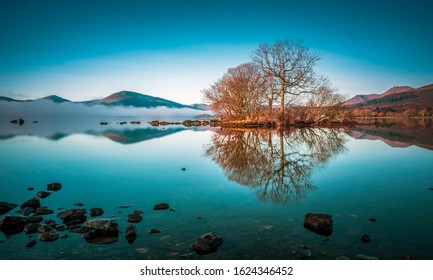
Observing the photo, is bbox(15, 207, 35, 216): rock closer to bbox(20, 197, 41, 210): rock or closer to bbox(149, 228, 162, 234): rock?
bbox(20, 197, 41, 210): rock

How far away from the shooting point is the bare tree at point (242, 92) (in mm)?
44963

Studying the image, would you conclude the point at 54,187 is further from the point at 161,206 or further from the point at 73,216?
the point at 161,206

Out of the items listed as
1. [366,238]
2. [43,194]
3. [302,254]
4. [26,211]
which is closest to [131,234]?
[302,254]

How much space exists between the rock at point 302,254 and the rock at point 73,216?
17.4 ft

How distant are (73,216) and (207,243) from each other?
13.2ft

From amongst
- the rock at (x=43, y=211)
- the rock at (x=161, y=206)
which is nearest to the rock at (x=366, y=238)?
the rock at (x=161, y=206)

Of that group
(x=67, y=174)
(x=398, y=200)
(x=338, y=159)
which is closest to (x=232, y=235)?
(x=398, y=200)

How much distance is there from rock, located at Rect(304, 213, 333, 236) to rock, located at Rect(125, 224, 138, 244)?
395 centimetres

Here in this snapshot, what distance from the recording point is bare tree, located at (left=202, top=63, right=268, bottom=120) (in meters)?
45.0

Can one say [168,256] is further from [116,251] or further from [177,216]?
[177,216]

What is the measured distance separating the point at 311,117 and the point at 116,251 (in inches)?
1874

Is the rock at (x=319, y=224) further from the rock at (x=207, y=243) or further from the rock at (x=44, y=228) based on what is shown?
the rock at (x=44, y=228)

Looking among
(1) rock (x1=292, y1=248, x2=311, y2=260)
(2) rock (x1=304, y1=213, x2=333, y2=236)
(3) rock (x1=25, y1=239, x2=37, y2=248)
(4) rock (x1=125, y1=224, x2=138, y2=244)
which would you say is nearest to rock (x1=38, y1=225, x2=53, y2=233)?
(3) rock (x1=25, y1=239, x2=37, y2=248)

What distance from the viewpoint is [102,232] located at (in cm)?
600
